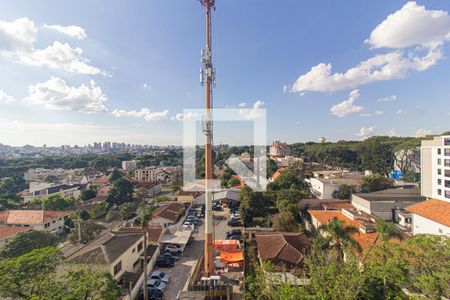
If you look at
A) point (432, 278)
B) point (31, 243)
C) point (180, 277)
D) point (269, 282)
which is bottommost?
point (180, 277)

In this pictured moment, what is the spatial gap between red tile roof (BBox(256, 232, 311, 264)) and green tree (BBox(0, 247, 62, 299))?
8.05 meters

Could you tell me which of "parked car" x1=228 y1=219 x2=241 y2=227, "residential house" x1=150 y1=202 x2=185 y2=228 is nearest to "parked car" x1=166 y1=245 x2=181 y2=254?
"residential house" x1=150 y1=202 x2=185 y2=228

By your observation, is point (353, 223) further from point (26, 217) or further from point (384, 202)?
point (26, 217)

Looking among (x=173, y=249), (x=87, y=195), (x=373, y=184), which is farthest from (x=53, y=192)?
(x=373, y=184)

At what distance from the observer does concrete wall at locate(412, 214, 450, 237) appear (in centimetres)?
1152

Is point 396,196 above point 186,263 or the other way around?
above

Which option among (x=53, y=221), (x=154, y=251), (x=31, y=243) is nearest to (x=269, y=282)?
(x=154, y=251)

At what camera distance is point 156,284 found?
9469mm

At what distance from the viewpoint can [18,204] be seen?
24500mm

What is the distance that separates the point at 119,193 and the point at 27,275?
19.2m

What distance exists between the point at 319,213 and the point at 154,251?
11200 mm

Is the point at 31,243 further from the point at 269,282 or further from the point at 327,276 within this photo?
the point at 327,276

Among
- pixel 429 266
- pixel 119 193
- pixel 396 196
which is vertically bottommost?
pixel 119 193

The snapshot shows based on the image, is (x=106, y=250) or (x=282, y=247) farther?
(x=282, y=247)
